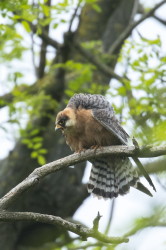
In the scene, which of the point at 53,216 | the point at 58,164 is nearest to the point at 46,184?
the point at 58,164

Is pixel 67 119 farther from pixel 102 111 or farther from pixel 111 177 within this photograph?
pixel 111 177

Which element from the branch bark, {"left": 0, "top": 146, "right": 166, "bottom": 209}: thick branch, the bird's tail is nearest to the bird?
the bird's tail

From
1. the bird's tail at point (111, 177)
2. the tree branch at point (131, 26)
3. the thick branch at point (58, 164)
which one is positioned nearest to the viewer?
the thick branch at point (58, 164)

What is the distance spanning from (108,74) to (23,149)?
1.80 m

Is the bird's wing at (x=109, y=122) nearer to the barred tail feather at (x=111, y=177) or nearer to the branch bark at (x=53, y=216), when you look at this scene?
the barred tail feather at (x=111, y=177)

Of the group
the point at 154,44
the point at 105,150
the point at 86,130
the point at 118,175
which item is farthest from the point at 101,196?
the point at 154,44

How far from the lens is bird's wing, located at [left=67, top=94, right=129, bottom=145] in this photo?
5.71m

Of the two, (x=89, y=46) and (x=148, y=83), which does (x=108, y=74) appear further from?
(x=148, y=83)

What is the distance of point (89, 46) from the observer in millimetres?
8234

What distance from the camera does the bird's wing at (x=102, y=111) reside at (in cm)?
571

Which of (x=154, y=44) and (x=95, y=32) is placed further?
(x=95, y=32)

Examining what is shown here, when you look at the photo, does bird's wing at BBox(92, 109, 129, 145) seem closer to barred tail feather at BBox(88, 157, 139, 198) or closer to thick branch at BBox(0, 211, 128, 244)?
barred tail feather at BBox(88, 157, 139, 198)

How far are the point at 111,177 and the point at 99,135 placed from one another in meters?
0.60

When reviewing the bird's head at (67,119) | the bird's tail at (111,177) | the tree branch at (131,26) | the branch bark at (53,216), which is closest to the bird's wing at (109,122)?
the bird's head at (67,119)
